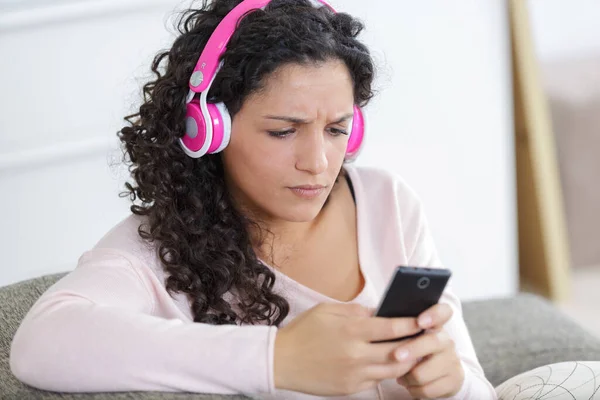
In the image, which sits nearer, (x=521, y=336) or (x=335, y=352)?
(x=335, y=352)

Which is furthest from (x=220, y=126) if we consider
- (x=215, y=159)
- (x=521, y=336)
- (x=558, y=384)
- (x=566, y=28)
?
(x=566, y=28)

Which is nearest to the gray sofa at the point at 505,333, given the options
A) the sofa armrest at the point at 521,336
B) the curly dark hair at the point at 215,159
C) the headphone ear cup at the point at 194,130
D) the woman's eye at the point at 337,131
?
the sofa armrest at the point at 521,336

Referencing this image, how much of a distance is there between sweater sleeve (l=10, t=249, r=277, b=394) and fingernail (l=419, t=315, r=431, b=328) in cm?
17

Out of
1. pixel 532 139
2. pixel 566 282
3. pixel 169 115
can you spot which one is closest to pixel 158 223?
pixel 169 115

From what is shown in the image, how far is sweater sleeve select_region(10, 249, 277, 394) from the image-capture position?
1.10 meters

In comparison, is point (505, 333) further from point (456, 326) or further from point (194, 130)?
point (194, 130)

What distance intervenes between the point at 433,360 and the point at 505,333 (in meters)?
0.61

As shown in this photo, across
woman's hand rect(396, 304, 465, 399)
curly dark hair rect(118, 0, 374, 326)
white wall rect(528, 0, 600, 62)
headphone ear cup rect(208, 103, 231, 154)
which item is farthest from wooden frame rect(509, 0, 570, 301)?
woman's hand rect(396, 304, 465, 399)

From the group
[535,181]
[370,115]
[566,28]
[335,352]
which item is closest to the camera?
[335,352]

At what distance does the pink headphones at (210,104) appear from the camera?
1.27 meters

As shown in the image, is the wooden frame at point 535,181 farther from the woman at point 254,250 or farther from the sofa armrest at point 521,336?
the woman at point 254,250

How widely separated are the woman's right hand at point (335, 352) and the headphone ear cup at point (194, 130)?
0.32 metres

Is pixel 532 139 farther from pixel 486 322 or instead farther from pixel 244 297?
pixel 244 297

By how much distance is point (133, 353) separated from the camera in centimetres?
112
